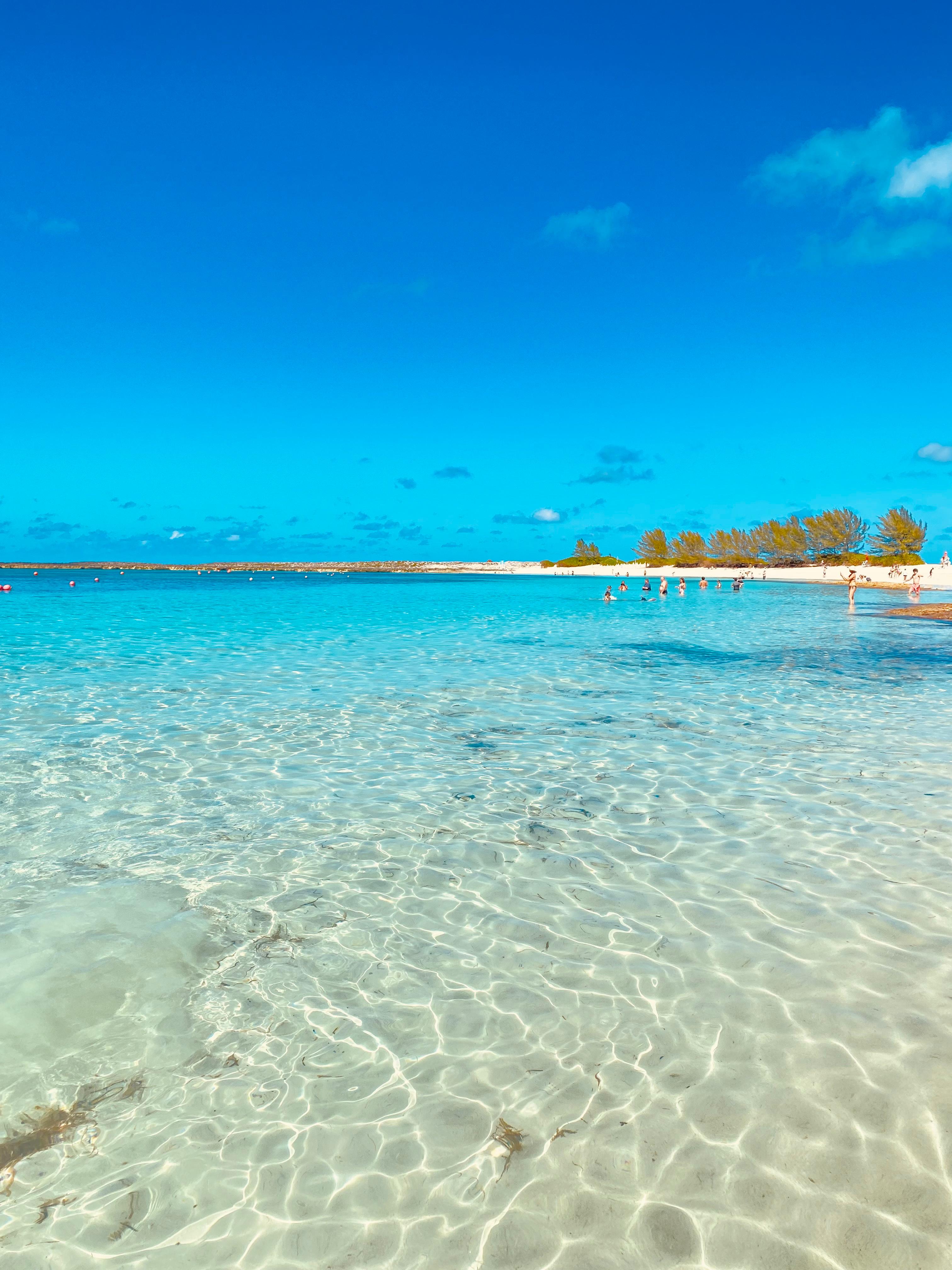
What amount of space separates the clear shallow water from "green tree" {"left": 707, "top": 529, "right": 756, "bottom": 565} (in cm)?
13438

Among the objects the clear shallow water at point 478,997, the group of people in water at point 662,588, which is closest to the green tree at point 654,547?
the group of people in water at point 662,588

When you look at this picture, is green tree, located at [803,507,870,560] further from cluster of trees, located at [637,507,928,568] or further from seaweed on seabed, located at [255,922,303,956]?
seaweed on seabed, located at [255,922,303,956]

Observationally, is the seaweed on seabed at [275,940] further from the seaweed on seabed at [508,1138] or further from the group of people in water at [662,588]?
the group of people in water at [662,588]

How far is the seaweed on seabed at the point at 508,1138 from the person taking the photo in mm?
3428

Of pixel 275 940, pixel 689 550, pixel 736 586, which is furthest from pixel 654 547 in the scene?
pixel 275 940

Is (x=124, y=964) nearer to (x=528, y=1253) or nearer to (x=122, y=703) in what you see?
(x=528, y=1253)

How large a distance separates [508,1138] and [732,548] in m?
149

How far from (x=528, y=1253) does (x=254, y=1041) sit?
1890 mm

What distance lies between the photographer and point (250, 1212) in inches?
124

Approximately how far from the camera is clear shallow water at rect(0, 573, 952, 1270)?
123 inches

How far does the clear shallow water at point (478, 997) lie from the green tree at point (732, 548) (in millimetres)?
134377

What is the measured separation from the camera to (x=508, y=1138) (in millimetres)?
3510

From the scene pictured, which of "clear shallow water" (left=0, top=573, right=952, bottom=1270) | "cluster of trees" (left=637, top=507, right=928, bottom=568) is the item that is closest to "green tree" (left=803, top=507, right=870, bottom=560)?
"cluster of trees" (left=637, top=507, right=928, bottom=568)

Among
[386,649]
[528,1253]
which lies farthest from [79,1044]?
[386,649]
